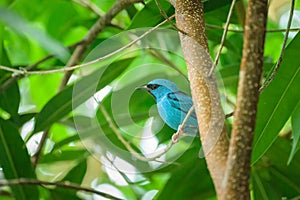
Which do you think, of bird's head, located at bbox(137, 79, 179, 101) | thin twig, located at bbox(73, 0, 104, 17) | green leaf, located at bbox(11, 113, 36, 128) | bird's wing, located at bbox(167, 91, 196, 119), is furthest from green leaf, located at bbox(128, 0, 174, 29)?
thin twig, located at bbox(73, 0, 104, 17)

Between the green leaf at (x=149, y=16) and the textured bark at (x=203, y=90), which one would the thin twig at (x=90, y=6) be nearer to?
the green leaf at (x=149, y=16)

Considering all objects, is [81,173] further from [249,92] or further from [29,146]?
[249,92]

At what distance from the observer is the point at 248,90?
0.59m

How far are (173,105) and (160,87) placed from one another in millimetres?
87

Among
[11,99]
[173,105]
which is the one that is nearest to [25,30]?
[173,105]

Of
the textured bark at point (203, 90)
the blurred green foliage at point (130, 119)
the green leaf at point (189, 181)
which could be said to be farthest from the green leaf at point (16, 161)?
the textured bark at point (203, 90)

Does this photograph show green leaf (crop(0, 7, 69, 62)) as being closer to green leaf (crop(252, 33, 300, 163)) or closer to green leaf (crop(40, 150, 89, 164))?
green leaf (crop(252, 33, 300, 163))

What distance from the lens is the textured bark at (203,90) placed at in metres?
0.68

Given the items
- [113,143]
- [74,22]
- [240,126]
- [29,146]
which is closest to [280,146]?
[113,143]

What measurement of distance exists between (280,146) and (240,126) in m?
0.95

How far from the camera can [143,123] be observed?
1.25 meters

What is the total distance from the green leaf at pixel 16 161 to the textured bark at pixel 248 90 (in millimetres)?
→ 823

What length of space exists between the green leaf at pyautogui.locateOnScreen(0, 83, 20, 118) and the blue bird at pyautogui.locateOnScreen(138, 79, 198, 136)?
20.1 inches

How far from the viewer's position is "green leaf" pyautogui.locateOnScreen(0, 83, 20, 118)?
4.84 ft
